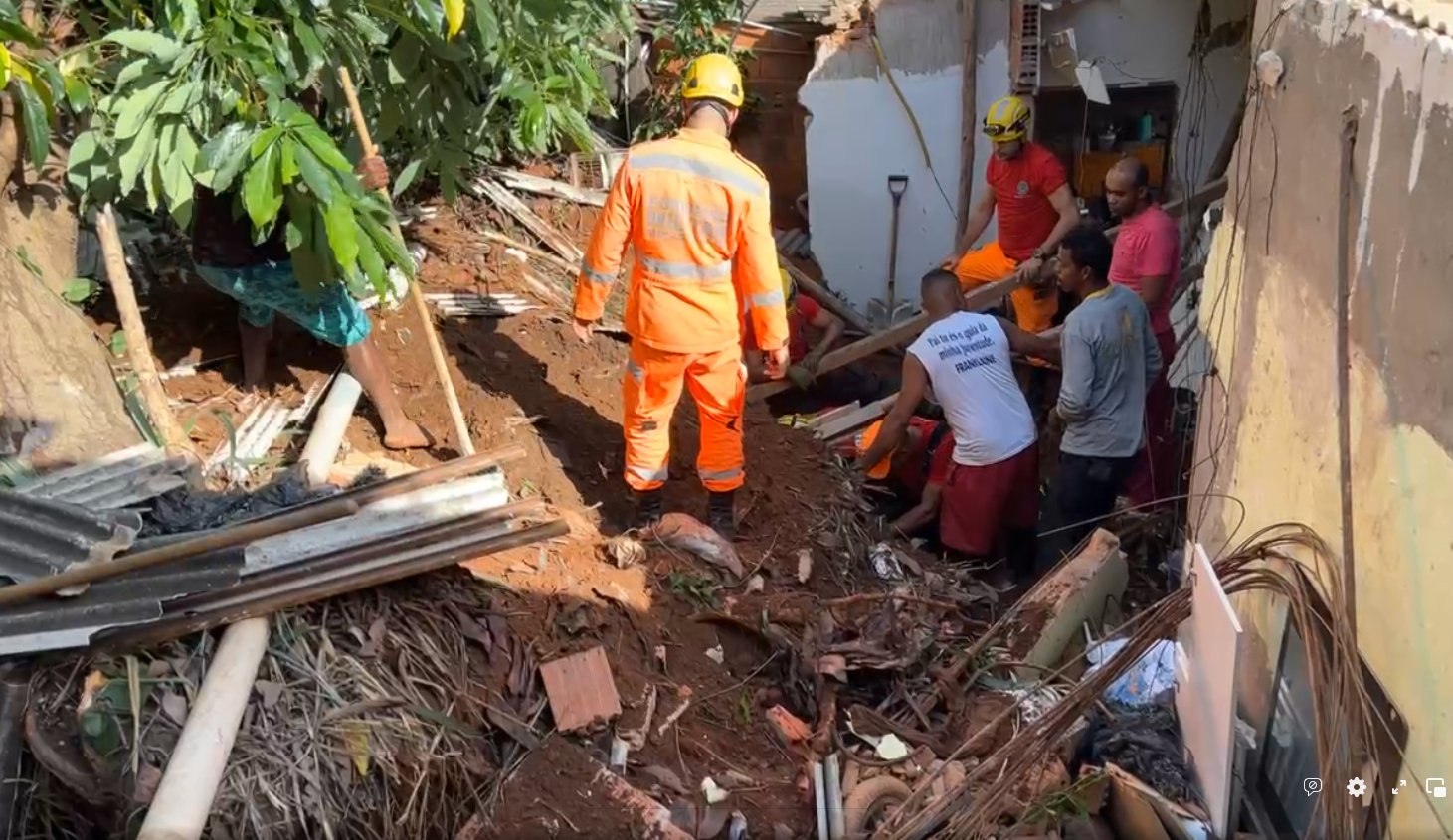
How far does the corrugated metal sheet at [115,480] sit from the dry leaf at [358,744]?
1.13 meters

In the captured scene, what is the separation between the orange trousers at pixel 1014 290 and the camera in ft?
22.6

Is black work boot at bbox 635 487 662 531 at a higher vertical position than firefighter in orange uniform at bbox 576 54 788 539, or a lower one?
lower

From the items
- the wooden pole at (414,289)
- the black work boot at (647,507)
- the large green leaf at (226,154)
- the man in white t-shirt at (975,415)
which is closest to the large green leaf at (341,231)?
the large green leaf at (226,154)

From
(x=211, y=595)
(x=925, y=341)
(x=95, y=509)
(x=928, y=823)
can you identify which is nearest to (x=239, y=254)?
(x=95, y=509)

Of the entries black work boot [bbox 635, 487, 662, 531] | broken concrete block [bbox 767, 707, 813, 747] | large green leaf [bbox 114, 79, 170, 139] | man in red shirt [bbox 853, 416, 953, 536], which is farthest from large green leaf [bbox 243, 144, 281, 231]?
man in red shirt [bbox 853, 416, 953, 536]

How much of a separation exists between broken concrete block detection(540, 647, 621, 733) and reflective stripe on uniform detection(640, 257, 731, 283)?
4.82ft

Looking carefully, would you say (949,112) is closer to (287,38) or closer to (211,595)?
(287,38)

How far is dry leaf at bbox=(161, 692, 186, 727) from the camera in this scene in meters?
3.25

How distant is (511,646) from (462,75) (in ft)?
7.90

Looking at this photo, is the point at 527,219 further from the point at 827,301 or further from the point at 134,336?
the point at 134,336

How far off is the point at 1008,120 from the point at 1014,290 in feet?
3.41

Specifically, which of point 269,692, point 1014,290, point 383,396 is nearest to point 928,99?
point 1014,290

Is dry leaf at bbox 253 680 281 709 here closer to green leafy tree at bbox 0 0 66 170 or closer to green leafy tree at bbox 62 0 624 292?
green leafy tree at bbox 62 0 624 292

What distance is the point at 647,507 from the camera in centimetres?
491
